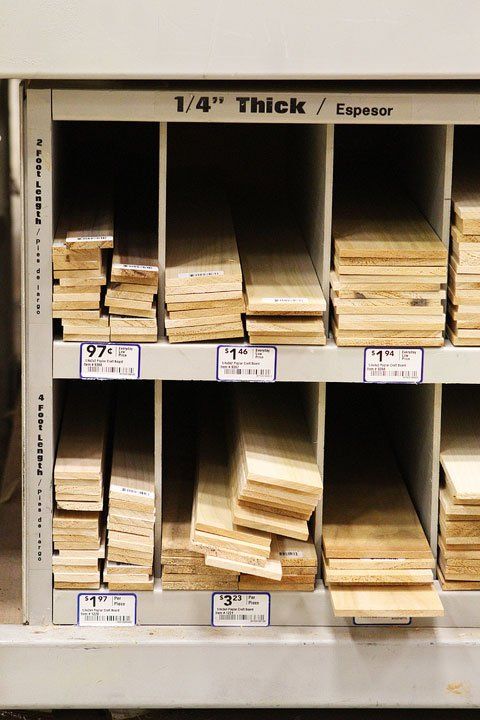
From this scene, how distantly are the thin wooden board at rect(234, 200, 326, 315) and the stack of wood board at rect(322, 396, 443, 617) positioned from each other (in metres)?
0.49

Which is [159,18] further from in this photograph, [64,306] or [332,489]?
[332,489]

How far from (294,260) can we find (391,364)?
0.35m

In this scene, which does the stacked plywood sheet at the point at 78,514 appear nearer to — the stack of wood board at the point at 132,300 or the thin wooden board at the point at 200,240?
the stack of wood board at the point at 132,300

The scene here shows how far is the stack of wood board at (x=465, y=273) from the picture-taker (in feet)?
6.72

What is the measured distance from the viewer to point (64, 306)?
204 centimetres

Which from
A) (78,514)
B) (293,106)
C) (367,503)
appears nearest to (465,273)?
(293,106)

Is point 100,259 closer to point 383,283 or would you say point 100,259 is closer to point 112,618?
point 383,283

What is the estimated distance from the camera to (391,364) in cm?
206

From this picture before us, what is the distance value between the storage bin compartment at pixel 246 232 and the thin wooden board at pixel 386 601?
0.49 m

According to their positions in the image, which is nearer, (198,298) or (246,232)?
(198,298)

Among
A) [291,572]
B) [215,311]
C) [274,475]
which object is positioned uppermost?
[215,311]

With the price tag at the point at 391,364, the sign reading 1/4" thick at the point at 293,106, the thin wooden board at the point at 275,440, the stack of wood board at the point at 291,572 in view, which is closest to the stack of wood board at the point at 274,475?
the thin wooden board at the point at 275,440

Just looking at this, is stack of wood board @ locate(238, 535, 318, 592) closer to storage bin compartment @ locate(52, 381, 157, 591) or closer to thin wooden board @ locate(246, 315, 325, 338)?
storage bin compartment @ locate(52, 381, 157, 591)

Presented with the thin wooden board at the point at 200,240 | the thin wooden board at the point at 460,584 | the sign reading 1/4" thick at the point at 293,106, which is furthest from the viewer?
the thin wooden board at the point at 460,584
